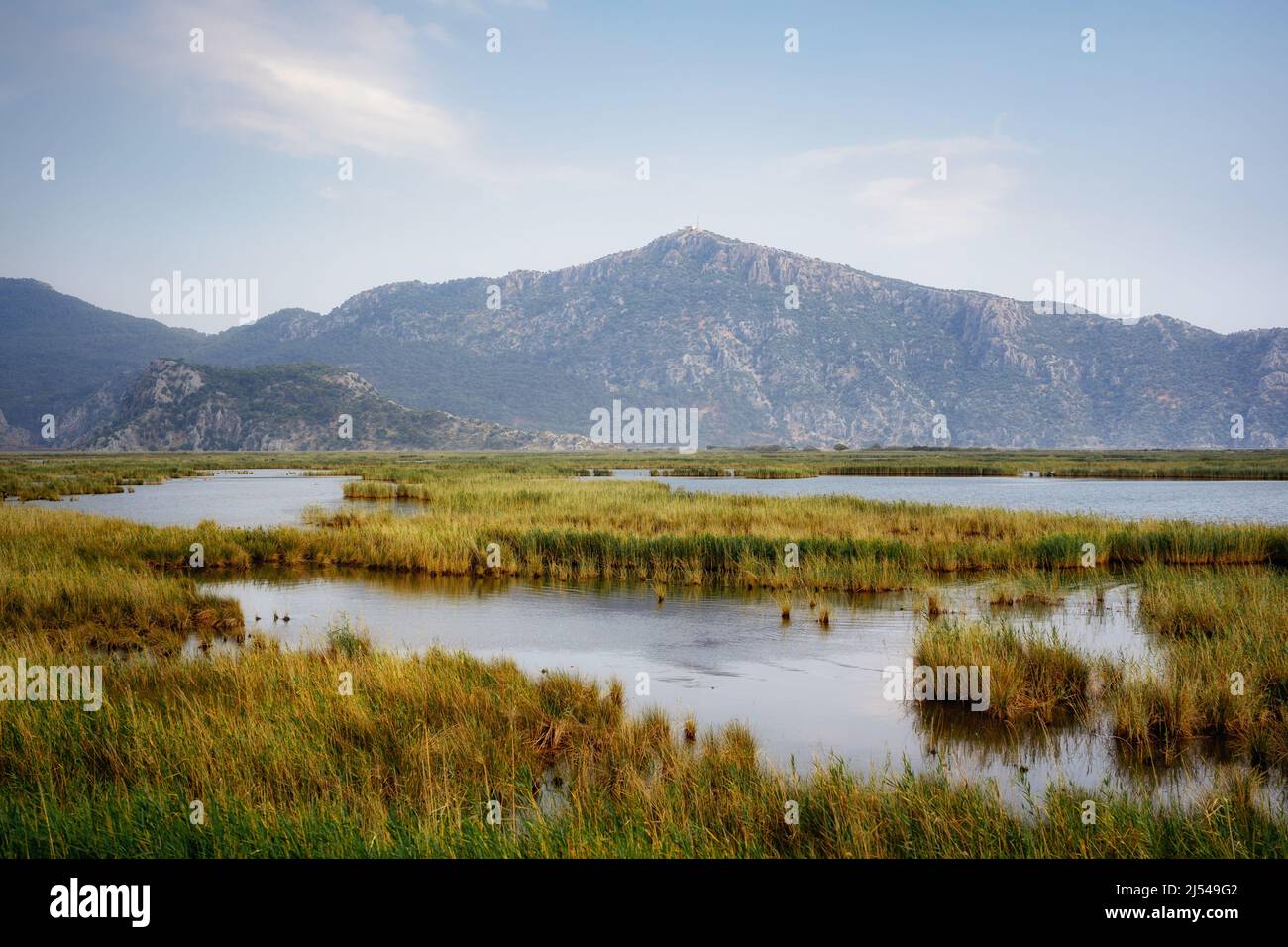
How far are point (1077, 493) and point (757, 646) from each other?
138 feet

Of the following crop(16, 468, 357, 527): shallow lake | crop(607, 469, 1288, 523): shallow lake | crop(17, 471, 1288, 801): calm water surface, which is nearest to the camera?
crop(17, 471, 1288, 801): calm water surface

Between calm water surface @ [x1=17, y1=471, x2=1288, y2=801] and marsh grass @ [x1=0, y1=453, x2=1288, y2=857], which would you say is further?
calm water surface @ [x1=17, y1=471, x2=1288, y2=801]

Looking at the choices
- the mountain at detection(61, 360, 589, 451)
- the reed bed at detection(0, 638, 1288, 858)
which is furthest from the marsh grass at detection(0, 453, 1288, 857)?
the mountain at detection(61, 360, 589, 451)

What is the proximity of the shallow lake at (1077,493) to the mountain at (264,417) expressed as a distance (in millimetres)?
105415

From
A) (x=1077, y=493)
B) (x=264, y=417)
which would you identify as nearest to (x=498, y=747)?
(x=1077, y=493)

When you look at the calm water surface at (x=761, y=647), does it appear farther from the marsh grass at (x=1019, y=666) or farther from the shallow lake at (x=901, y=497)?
the shallow lake at (x=901, y=497)

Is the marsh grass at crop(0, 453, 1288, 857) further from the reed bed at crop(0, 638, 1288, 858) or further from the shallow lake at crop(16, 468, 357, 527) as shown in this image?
the shallow lake at crop(16, 468, 357, 527)

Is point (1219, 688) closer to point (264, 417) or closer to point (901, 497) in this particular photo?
point (901, 497)

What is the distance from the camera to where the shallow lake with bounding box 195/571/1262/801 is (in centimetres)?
969

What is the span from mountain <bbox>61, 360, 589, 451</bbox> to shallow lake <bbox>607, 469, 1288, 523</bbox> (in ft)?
346

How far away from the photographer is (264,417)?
160 metres
